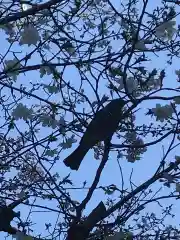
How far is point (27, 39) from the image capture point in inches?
179

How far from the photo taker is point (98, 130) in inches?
159

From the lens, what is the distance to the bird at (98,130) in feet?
13.0

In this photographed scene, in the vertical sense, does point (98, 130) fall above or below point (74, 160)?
above

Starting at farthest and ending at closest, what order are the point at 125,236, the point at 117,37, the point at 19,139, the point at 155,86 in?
the point at 19,139, the point at 117,37, the point at 155,86, the point at 125,236

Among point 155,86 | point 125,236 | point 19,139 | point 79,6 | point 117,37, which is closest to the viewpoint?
point 125,236

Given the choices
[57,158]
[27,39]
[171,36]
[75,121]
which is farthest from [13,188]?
[171,36]

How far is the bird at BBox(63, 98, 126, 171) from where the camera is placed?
13.0ft

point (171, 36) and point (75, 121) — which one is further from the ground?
point (171, 36)

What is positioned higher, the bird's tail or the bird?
the bird

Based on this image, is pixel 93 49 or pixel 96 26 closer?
pixel 93 49

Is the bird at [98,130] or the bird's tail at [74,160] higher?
the bird at [98,130]

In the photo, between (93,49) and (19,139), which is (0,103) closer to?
(19,139)

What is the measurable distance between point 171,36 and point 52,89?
3.18ft

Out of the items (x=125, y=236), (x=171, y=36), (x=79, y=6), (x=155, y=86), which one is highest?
(x=79, y=6)
